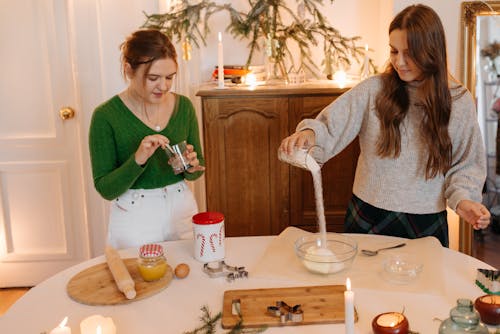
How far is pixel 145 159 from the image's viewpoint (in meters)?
1.82

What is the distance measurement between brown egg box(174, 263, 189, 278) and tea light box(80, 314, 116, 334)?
0.31 meters

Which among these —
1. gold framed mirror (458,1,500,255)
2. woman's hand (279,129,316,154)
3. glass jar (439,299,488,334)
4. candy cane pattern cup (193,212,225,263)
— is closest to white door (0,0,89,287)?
woman's hand (279,129,316,154)

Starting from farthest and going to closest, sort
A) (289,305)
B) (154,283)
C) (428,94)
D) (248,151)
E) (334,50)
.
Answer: (334,50), (248,151), (428,94), (154,283), (289,305)

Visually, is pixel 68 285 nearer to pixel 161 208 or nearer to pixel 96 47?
pixel 161 208

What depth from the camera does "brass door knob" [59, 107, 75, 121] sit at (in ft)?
10.5

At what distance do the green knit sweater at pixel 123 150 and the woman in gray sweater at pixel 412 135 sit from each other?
0.43m

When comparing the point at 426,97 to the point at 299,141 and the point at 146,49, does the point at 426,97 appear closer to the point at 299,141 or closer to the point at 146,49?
the point at 299,141

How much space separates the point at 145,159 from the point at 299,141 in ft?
1.65

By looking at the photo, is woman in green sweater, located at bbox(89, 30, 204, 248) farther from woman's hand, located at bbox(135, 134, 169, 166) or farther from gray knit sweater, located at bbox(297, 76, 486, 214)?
gray knit sweater, located at bbox(297, 76, 486, 214)

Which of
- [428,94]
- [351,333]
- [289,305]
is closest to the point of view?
[351,333]

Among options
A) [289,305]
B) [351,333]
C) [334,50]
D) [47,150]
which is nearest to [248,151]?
[334,50]

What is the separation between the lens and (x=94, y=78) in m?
3.18

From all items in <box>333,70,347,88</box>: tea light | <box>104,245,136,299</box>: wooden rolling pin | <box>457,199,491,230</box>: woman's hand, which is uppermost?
<box>333,70,347,88</box>: tea light

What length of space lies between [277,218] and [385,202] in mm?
975
